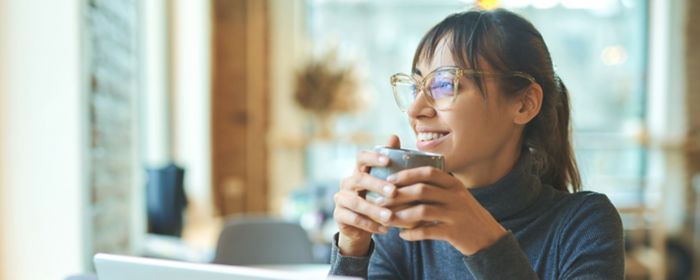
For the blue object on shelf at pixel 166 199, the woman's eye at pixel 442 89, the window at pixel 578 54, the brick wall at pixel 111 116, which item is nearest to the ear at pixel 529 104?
the woman's eye at pixel 442 89

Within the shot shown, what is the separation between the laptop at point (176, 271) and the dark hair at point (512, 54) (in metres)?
0.50

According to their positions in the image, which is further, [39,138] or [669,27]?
[669,27]

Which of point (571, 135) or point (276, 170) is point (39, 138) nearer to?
point (571, 135)

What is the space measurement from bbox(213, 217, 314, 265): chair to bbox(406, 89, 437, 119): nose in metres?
1.81

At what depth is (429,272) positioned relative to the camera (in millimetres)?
1189

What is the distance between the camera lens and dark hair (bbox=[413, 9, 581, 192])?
1.08 meters

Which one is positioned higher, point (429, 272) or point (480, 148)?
point (480, 148)

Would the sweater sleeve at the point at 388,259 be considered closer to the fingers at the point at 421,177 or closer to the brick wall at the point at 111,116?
the fingers at the point at 421,177

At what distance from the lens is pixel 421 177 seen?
2.66 feet

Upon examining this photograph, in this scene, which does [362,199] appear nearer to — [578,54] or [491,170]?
[491,170]

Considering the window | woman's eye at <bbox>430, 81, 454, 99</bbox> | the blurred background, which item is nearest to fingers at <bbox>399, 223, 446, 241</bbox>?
woman's eye at <bbox>430, 81, 454, 99</bbox>

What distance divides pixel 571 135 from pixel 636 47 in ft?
15.5

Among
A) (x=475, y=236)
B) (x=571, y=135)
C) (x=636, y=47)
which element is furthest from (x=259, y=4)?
(x=475, y=236)

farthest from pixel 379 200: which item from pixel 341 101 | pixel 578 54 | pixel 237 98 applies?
pixel 578 54
